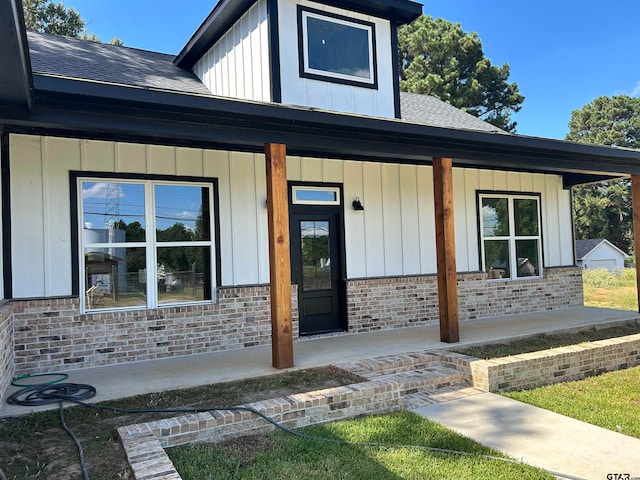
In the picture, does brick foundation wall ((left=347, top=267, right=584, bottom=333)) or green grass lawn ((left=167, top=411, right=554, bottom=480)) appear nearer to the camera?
green grass lawn ((left=167, top=411, right=554, bottom=480))

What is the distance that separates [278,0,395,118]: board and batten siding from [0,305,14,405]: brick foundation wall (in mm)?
4370

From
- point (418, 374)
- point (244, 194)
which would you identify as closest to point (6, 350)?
point (244, 194)

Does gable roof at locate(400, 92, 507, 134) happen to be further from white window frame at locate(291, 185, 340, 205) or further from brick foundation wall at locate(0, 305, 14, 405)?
brick foundation wall at locate(0, 305, 14, 405)

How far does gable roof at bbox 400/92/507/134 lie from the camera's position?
9.52 m

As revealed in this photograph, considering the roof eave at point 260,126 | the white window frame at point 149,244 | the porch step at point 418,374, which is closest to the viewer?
the roof eave at point 260,126

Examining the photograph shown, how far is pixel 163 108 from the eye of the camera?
4730mm

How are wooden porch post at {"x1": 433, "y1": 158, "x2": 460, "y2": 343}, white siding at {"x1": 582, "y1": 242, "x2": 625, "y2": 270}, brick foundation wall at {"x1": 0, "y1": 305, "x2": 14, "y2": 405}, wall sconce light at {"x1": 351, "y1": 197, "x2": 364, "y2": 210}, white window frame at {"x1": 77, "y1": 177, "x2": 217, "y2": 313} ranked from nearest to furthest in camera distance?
brick foundation wall at {"x1": 0, "y1": 305, "x2": 14, "y2": 405}
white window frame at {"x1": 77, "y1": 177, "x2": 217, "y2": 313}
wooden porch post at {"x1": 433, "y1": 158, "x2": 460, "y2": 343}
wall sconce light at {"x1": 351, "y1": 197, "x2": 364, "y2": 210}
white siding at {"x1": 582, "y1": 242, "x2": 625, "y2": 270}

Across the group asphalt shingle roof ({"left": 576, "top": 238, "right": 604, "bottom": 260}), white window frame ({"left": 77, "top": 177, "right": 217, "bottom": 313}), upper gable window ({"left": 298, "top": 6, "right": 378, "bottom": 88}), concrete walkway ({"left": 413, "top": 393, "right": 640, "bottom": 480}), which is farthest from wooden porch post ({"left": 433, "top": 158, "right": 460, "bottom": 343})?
asphalt shingle roof ({"left": 576, "top": 238, "right": 604, "bottom": 260})

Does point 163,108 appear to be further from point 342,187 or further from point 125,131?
point 342,187

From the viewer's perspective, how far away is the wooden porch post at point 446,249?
6.69 meters

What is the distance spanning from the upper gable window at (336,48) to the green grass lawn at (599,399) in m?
5.15

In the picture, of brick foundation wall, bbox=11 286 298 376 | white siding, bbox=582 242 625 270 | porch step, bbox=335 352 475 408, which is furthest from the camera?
white siding, bbox=582 242 625 270

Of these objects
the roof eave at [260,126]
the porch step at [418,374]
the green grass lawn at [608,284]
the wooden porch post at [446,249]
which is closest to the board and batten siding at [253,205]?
the roof eave at [260,126]

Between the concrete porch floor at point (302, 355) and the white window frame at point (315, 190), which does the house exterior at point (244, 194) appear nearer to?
the white window frame at point (315, 190)
